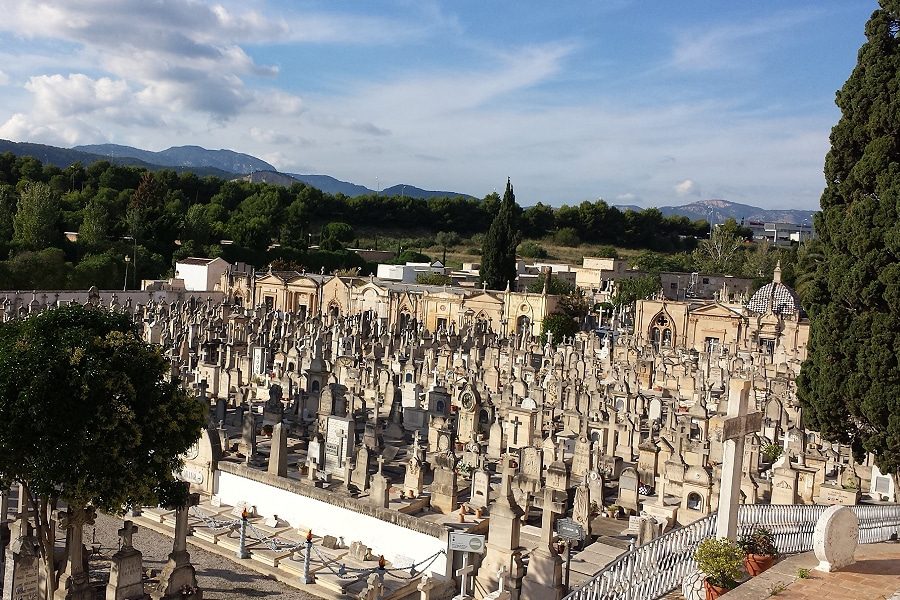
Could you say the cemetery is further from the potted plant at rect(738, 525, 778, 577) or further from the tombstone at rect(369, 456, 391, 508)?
the potted plant at rect(738, 525, 778, 577)

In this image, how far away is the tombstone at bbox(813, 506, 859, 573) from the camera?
29.2 ft

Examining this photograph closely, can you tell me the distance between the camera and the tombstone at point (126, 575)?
36.1 feet

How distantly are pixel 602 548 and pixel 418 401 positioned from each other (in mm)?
11784

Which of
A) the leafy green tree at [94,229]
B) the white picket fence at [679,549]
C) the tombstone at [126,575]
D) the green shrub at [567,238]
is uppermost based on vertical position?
the green shrub at [567,238]

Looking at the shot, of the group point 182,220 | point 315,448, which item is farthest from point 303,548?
point 182,220

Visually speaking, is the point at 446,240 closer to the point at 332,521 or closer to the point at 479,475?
the point at 479,475

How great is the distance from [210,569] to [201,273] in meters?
47.3

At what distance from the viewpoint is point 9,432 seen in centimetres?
972

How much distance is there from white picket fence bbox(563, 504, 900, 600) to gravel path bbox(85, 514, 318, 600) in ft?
18.5

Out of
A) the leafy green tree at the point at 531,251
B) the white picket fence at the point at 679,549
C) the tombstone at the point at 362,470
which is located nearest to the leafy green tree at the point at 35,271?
the tombstone at the point at 362,470

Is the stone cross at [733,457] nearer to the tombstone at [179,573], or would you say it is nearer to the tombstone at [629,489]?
the tombstone at [629,489]

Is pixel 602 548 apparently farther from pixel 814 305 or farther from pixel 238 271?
pixel 238 271

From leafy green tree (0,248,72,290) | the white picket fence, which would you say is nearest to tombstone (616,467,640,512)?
the white picket fence

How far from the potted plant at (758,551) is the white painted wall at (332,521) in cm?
482
